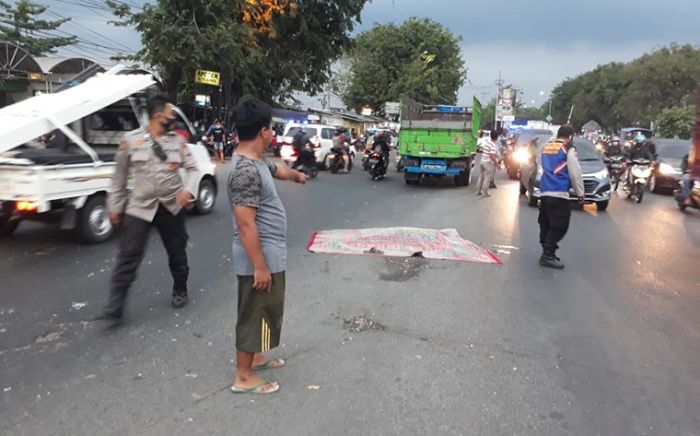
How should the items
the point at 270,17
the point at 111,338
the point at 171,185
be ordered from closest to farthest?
→ the point at 111,338, the point at 171,185, the point at 270,17

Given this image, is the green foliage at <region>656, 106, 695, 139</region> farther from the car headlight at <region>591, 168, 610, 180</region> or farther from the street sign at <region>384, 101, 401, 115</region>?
the car headlight at <region>591, 168, 610, 180</region>

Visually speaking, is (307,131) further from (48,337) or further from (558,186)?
(48,337)

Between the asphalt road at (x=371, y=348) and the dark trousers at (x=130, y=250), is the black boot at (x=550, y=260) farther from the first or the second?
the dark trousers at (x=130, y=250)

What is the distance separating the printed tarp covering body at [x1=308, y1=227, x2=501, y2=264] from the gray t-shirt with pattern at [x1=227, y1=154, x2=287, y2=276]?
3642 mm

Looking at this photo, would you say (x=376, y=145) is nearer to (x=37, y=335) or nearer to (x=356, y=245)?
(x=356, y=245)

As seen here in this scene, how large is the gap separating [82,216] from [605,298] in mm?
5998

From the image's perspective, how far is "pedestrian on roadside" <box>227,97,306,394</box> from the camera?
2842 mm

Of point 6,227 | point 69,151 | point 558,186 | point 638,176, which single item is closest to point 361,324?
point 558,186

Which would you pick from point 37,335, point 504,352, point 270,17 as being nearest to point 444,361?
point 504,352

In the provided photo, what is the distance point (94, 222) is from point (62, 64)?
24.6 meters

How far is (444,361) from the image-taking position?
145 inches

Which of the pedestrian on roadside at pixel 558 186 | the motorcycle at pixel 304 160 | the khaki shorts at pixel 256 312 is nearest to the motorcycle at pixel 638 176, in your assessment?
the pedestrian on roadside at pixel 558 186

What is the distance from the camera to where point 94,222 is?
671cm

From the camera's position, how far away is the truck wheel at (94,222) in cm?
654
